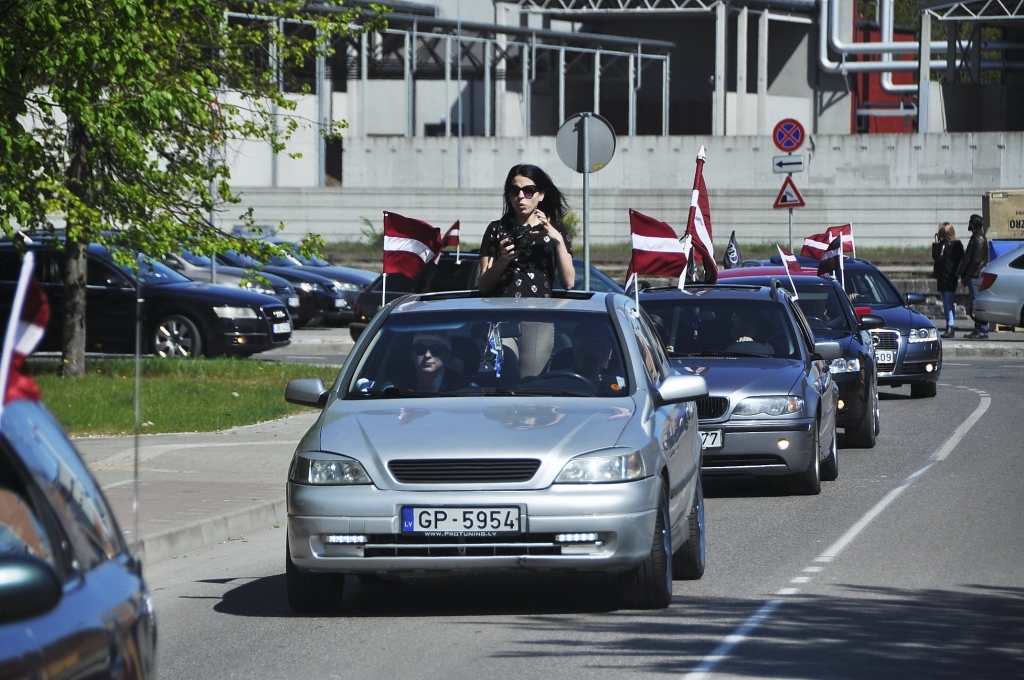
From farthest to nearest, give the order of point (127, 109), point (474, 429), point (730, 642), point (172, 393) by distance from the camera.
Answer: point (172, 393) < point (127, 109) < point (474, 429) < point (730, 642)

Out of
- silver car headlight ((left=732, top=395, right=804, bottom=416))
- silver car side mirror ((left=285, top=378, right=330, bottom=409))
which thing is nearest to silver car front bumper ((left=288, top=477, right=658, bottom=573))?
silver car side mirror ((left=285, top=378, right=330, bottom=409))

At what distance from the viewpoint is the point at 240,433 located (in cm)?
1494

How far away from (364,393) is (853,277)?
14173 millimetres

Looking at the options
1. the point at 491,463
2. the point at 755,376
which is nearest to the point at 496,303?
the point at 491,463

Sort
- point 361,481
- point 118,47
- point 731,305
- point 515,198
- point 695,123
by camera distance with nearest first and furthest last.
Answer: point 361,481 → point 515,198 → point 731,305 → point 118,47 → point 695,123

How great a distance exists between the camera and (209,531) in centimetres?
995

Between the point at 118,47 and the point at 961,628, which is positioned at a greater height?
the point at 118,47

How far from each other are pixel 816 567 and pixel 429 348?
239 cm

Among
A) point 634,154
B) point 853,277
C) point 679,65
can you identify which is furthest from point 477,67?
point 853,277

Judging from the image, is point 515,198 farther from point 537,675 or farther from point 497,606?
point 537,675

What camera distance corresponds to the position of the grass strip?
15.3 m

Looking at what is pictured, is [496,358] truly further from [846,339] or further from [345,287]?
[345,287]

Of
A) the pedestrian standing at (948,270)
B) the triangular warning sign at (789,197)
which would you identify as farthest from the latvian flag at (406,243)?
the pedestrian standing at (948,270)

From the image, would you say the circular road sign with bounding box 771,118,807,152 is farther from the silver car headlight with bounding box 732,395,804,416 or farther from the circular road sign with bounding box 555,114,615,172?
the silver car headlight with bounding box 732,395,804,416
